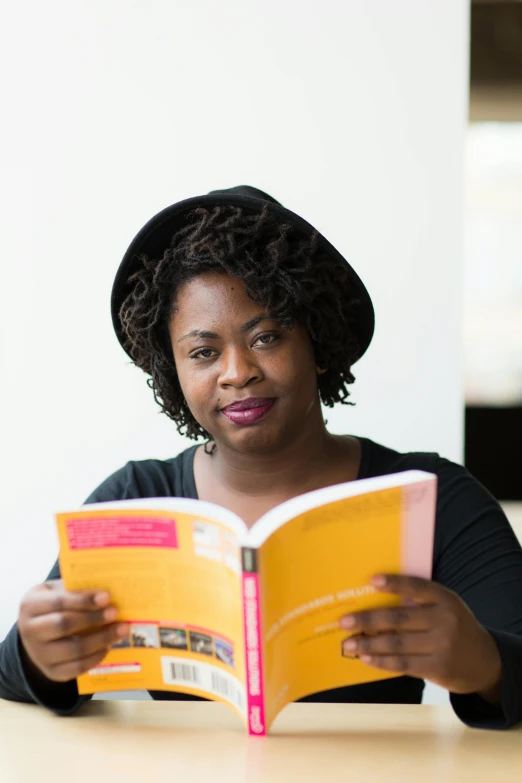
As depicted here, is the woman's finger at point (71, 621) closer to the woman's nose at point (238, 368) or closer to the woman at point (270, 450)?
the woman at point (270, 450)

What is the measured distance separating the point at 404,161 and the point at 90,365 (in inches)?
34.1

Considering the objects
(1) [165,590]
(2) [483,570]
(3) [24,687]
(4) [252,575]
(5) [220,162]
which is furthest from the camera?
(5) [220,162]

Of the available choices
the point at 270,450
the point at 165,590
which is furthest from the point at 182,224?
the point at 165,590

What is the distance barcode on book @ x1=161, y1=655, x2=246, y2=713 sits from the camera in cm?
94

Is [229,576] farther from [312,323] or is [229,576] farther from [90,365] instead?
[90,365]

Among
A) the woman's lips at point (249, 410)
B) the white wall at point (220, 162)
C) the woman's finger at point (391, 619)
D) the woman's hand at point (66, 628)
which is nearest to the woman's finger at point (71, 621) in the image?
the woman's hand at point (66, 628)

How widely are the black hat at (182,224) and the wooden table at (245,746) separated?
0.66m

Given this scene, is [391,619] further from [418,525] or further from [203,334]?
[203,334]

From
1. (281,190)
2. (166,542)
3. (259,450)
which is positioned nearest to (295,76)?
(281,190)

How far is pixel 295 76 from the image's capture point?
1.93 metres

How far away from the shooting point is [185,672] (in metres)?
0.98

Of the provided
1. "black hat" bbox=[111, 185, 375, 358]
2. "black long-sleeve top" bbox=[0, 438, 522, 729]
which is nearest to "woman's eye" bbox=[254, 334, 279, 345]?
"black hat" bbox=[111, 185, 375, 358]

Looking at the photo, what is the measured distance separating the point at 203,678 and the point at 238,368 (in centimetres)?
46

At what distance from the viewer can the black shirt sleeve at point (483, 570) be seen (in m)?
0.99
